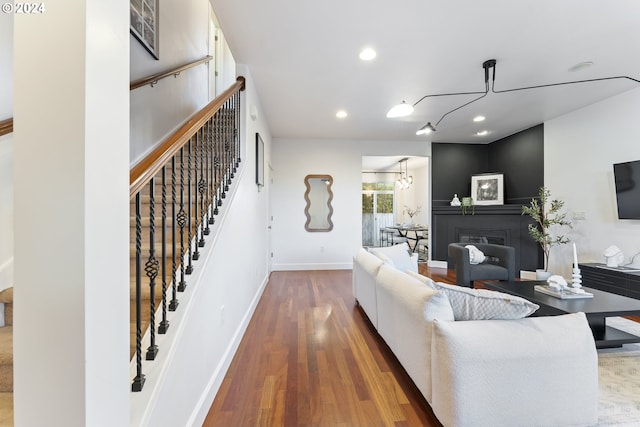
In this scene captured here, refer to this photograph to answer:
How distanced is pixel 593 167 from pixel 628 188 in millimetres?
662

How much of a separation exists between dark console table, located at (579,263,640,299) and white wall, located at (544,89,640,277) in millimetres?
350

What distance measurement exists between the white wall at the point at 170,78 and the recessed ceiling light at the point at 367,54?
7.17 feet

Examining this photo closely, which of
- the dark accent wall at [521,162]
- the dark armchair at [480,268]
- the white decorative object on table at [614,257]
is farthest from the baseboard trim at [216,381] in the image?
the dark accent wall at [521,162]

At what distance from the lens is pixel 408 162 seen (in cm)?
769

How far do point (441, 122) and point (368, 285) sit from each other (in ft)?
11.3

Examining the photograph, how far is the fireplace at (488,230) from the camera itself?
4.90 m

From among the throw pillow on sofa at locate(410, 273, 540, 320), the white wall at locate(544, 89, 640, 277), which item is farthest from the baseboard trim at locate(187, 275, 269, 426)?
the white wall at locate(544, 89, 640, 277)

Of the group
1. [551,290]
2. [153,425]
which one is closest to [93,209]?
[153,425]

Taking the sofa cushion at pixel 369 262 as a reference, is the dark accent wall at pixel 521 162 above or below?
above

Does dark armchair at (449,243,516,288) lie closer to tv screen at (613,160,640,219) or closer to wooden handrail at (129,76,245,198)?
tv screen at (613,160,640,219)

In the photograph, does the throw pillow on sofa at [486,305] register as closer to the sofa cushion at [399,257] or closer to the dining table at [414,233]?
the sofa cushion at [399,257]

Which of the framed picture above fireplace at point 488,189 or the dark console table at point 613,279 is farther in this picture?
the framed picture above fireplace at point 488,189

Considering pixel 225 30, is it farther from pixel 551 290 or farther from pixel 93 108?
pixel 551 290

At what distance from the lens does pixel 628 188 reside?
3.28m
